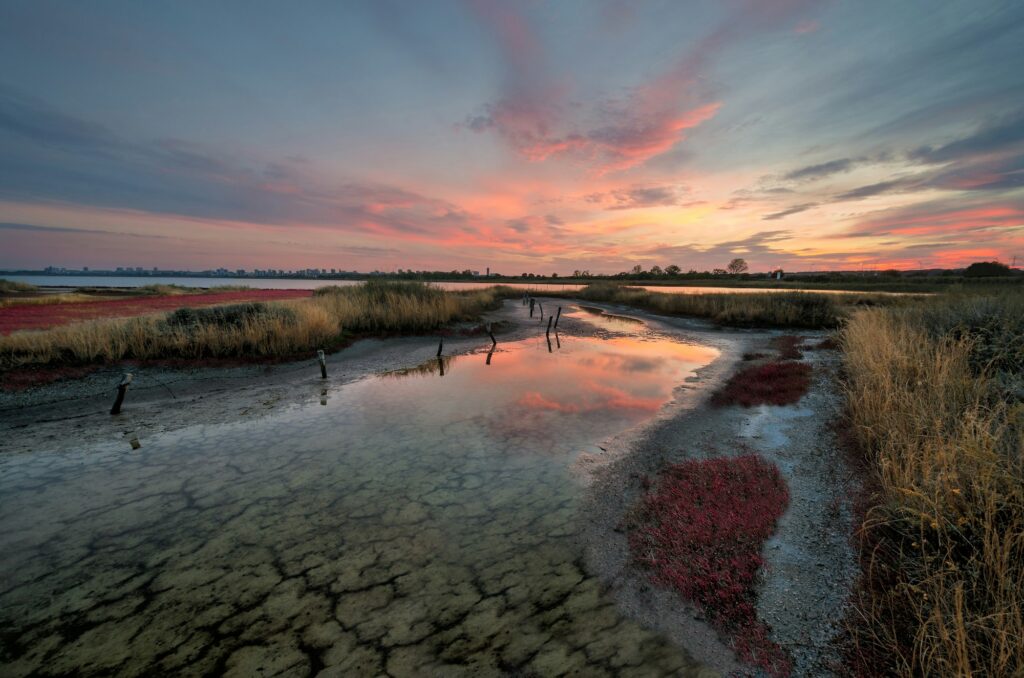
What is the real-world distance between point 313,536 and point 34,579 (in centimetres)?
288

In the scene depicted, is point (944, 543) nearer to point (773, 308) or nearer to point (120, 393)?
point (120, 393)

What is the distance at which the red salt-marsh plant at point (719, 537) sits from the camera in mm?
3631

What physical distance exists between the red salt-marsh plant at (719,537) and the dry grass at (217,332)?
52.2 ft

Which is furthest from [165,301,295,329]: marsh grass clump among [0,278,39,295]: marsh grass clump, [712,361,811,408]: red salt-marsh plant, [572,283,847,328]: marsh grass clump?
[0,278,39,295]: marsh grass clump

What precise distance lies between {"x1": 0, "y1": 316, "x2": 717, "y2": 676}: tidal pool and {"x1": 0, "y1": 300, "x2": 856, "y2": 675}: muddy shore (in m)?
0.39

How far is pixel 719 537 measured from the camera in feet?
16.0

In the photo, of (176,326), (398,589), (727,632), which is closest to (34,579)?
(398,589)

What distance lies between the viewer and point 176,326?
16.1 metres

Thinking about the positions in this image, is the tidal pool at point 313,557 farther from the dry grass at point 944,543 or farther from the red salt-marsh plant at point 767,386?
the red salt-marsh plant at point 767,386

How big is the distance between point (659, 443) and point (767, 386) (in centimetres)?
574

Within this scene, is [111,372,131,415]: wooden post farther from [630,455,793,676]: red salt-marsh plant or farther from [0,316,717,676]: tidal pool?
[630,455,793,676]: red salt-marsh plant

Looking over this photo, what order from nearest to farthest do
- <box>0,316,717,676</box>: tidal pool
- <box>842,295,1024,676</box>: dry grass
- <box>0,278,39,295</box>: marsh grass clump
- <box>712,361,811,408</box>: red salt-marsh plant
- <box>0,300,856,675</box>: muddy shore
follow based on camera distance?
1. <box>842,295,1024,676</box>: dry grass
2. <box>0,316,717,676</box>: tidal pool
3. <box>0,300,856,675</box>: muddy shore
4. <box>712,361,811,408</box>: red salt-marsh plant
5. <box>0,278,39,295</box>: marsh grass clump

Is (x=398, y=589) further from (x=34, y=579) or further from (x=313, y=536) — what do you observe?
(x=34, y=579)

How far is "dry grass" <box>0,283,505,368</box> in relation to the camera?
13.3 meters
